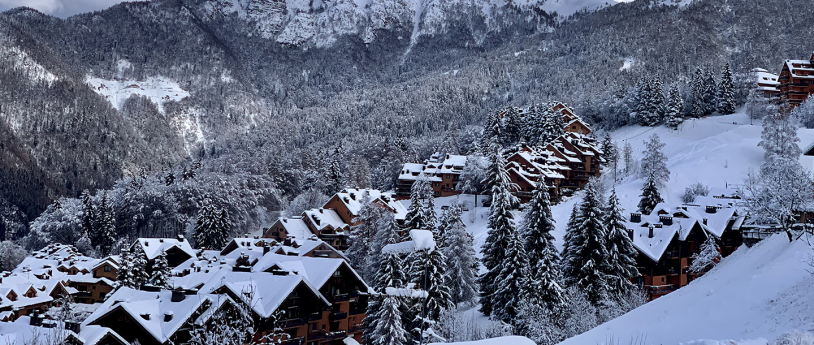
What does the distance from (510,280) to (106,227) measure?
78.0m

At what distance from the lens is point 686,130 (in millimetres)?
104312

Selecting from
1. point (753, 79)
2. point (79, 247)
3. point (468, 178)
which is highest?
point (753, 79)

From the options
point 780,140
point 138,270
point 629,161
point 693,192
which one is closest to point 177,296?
point 138,270

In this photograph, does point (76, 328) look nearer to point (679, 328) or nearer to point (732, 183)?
point (679, 328)

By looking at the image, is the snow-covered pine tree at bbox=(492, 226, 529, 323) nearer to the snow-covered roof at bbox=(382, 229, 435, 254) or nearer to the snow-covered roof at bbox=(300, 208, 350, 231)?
the snow-covered roof at bbox=(382, 229, 435, 254)

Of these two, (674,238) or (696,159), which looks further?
(696,159)

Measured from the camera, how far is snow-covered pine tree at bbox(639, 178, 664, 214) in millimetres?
70750

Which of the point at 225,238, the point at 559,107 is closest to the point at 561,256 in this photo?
the point at 225,238

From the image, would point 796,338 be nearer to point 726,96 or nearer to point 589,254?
point 589,254

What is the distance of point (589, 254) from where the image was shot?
48.1 metres

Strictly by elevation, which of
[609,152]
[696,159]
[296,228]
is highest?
[696,159]

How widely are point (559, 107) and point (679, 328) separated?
348 feet

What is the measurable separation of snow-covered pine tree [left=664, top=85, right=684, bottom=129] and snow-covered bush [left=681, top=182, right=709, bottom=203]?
94.1 ft

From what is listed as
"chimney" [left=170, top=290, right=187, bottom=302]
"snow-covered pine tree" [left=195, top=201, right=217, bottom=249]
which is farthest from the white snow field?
"snow-covered pine tree" [left=195, top=201, right=217, bottom=249]
